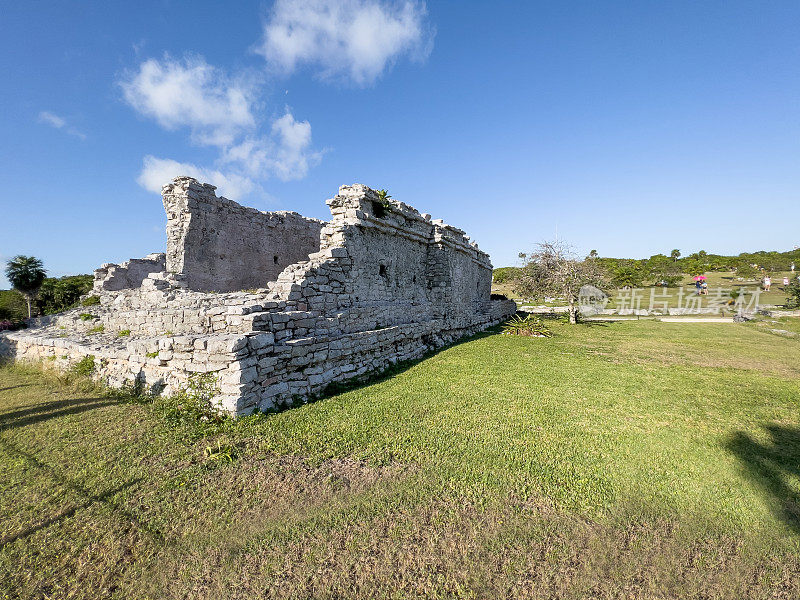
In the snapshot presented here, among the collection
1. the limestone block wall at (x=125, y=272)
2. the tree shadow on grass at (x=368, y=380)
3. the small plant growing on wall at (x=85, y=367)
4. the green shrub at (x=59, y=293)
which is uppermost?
the limestone block wall at (x=125, y=272)

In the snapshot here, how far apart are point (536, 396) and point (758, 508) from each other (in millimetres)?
3471

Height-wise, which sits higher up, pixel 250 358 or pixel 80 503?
pixel 250 358

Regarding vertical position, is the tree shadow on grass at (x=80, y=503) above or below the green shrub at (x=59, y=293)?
below

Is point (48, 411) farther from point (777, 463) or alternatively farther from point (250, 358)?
point (777, 463)

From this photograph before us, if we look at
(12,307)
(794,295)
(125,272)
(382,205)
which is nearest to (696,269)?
(794,295)

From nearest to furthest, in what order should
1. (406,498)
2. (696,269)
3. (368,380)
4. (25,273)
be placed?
(406,498) → (368,380) → (25,273) → (696,269)

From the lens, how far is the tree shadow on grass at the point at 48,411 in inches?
219

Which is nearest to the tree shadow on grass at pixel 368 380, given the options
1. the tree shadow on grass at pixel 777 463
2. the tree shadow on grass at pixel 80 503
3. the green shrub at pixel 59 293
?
the tree shadow on grass at pixel 80 503

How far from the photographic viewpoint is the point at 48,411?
5.95m

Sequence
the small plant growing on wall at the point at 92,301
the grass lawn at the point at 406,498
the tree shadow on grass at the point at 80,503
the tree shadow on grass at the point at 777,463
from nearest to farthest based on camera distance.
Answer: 1. the grass lawn at the point at 406,498
2. the tree shadow on grass at the point at 80,503
3. the tree shadow on grass at the point at 777,463
4. the small plant growing on wall at the point at 92,301

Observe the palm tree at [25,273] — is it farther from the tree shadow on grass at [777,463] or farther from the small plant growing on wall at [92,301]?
the tree shadow on grass at [777,463]

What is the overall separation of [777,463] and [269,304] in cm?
840

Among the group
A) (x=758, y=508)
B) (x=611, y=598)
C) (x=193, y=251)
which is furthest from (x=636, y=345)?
(x=193, y=251)

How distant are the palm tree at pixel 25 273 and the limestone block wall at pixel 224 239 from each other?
54.1ft
